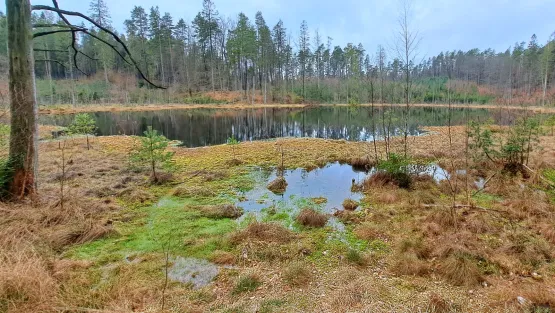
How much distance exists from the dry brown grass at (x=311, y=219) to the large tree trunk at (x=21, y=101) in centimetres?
505

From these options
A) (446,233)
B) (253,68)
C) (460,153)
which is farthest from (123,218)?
(253,68)

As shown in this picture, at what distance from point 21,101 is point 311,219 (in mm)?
5553

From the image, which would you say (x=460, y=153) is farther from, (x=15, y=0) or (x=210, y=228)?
(x=15, y=0)

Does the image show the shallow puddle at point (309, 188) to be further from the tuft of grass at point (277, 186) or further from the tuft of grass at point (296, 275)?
the tuft of grass at point (296, 275)

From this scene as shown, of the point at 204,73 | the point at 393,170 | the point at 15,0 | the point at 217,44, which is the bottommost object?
the point at 393,170

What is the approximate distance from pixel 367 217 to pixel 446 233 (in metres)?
1.55

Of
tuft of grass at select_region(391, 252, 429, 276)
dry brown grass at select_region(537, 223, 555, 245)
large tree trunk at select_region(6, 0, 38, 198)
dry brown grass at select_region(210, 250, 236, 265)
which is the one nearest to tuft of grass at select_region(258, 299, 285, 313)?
dry brown grass at select_region(210, 250, 236, 265)

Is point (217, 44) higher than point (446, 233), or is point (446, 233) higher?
point (217, 44)

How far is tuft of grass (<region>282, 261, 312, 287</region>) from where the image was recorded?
12.3 ft

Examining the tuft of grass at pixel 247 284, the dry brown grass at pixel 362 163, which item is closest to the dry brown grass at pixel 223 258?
the tuft of grass at pixel 247 284

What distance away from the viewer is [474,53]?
3140 inches

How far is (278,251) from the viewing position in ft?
15.0

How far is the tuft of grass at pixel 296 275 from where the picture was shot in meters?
3.76

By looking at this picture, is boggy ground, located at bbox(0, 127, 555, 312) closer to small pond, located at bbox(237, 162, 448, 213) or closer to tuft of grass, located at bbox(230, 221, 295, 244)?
tuft of grass, located at bbox(230, 221, 295, 244)
